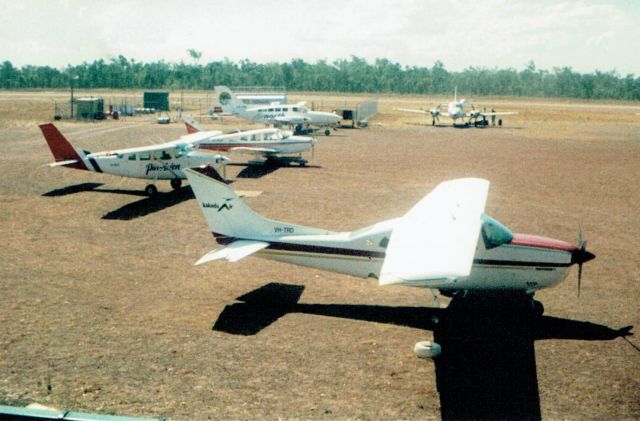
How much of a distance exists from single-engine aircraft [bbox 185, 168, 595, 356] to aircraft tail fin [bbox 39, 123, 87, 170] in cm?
1411

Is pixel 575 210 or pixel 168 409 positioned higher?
pixel 575 210

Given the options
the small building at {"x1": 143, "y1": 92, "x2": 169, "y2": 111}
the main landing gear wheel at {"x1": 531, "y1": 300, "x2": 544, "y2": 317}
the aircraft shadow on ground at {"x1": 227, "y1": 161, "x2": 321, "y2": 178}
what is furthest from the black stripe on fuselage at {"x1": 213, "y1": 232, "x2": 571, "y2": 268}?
the small building at {"x1": 143, "y1": 92, "x2": 169, "y2": 111}

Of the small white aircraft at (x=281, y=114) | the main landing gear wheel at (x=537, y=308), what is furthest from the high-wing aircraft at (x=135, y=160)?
the small white aircraft at (x=281, y=114)

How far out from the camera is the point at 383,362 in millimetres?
10273

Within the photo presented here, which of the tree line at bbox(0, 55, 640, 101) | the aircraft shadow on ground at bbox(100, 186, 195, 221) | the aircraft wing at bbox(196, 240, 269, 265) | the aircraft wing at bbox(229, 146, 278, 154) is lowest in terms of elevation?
the aircraft shadow on ground at bbox(100, 186, 195, 221)

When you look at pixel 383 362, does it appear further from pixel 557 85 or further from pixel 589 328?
pixel 557 85

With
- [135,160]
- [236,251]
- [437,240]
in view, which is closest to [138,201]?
[135,160]

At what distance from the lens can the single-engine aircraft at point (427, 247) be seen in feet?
31.9

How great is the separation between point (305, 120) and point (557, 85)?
132794 mm

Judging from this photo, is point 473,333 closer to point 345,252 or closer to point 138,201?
point 345,252

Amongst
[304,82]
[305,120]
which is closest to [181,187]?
[305,120]

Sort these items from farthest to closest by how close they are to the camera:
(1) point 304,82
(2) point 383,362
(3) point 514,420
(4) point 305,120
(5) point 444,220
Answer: (1) point 304,82, (4) point 305,120, (5) point 444,220, (2) point 383,362, (3) point 514,420

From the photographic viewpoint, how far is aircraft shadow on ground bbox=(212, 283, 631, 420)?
8992 millimetres

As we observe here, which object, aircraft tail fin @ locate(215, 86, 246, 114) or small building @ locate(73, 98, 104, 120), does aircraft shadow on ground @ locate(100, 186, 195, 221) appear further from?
small building @ locate(73, 98, 104, 120)
